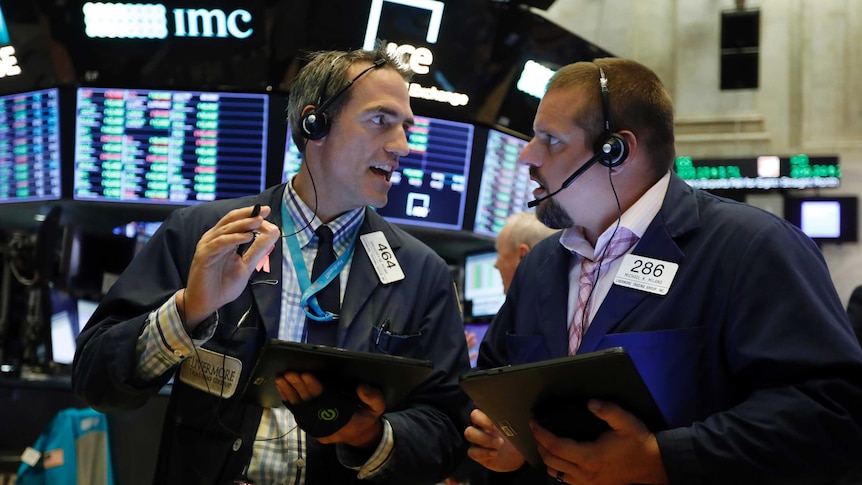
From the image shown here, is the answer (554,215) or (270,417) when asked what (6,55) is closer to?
(270,417)

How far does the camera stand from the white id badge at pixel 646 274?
1.93 meters

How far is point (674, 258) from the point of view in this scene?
6.44 ft

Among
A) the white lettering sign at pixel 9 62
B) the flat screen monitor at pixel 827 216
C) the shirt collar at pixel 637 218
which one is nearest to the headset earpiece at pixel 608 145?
the shirt collar at pixel 637 218

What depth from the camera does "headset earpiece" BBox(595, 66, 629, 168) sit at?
209 cm

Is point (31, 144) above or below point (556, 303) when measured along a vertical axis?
above

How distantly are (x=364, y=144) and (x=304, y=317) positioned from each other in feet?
1.68

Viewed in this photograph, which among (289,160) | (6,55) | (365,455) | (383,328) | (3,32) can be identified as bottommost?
(365,455)

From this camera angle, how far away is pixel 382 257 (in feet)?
8.03

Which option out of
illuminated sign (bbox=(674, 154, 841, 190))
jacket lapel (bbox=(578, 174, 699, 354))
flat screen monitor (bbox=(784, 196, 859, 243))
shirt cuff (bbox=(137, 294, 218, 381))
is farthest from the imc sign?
flat screen monitor (bbox=(784, 196, 859, 243))

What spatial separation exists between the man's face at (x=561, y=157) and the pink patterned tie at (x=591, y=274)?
0.38 ft

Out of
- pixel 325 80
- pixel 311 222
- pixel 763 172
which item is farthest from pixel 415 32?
pixel 763 172

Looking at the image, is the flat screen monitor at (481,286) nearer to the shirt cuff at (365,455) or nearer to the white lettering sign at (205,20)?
the white lettering sign at (205,20)

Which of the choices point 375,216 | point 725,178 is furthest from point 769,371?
point 725,178

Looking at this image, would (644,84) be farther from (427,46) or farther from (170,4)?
(170,4)
